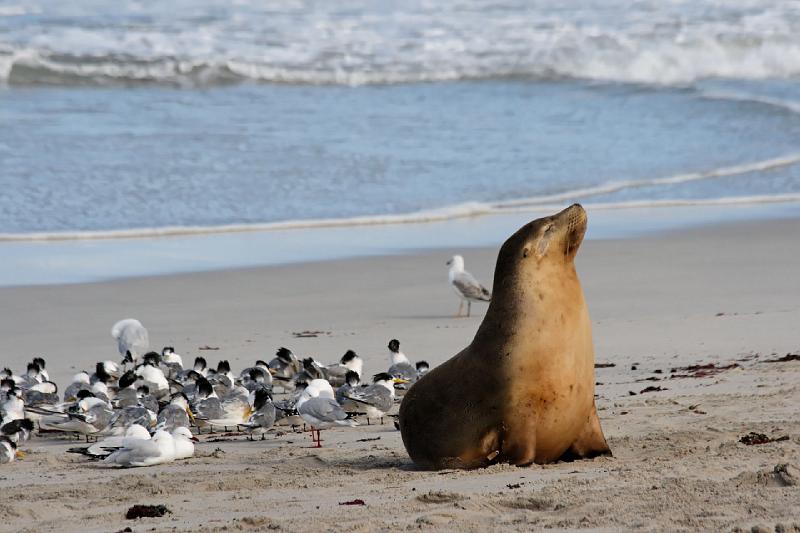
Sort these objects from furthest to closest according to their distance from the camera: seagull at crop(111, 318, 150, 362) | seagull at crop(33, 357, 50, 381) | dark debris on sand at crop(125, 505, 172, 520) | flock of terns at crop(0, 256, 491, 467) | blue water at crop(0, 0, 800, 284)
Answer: blue water at crop(0, 0, 800, 284)
seagull at crop(111, 318, 150, 362)
seagull at crop(33, 357, 50, 381)
flock of terns at crop(0, 256, 491, 467)
dark debris on sand at crop(125, 505, 172, 520)

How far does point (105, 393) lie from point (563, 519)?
174 inches

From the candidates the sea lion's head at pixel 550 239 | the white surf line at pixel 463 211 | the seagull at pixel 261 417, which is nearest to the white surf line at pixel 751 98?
the white surf line at pixel 463 211

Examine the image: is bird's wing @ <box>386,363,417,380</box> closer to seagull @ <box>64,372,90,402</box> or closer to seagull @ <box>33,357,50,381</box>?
seagull @ <box>64,372,90,402</box>

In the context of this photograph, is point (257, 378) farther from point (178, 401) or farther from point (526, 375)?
point (526, 375)

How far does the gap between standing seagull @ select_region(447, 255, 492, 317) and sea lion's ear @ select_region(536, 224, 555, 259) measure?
224 inches

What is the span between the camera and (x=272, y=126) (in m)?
24.4

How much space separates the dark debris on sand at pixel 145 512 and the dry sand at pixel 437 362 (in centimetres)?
7

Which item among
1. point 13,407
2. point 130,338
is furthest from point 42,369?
point 13,407

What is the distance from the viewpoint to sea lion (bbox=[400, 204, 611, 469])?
5.84m

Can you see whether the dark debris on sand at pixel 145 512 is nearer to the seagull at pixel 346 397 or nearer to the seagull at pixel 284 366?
the seagull at pixel 346 397

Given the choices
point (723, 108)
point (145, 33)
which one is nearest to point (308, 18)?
point (145, 33)

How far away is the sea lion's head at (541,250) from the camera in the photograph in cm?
597

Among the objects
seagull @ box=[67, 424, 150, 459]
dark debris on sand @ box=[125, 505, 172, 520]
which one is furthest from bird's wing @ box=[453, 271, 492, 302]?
dark debris on sand @ box=[125, 505, 172, 520]

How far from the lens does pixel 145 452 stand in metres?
6.92
